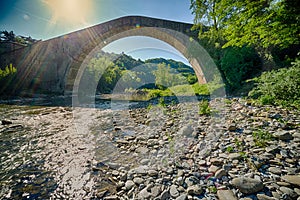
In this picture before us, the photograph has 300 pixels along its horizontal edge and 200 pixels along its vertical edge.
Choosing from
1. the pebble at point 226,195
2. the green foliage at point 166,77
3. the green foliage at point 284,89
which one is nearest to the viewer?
the pebble at point 226,195

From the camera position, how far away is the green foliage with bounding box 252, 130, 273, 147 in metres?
2.00

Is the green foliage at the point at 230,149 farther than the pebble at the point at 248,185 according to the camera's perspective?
Yes

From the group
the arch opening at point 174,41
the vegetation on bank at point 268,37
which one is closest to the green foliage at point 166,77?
the arch opening at point 174,41

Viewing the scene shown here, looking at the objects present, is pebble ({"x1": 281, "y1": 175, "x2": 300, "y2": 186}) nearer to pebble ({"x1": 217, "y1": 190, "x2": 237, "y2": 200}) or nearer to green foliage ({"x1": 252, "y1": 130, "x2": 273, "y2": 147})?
pebble ({"x1": 217, "y1": 190, "x2": 237, "y2": 200})

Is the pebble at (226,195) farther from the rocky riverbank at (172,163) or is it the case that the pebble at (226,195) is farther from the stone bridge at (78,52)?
the stone bridge at (78,52)

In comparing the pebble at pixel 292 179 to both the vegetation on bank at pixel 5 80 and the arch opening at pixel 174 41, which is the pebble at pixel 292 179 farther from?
the vegetation on bank at pixel 5 80

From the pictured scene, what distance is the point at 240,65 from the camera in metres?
7.16

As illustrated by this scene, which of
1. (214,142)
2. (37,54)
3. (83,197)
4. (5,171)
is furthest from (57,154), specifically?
(37,54)

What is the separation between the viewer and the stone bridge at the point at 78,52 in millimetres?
12805

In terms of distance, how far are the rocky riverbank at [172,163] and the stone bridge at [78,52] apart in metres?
7.81

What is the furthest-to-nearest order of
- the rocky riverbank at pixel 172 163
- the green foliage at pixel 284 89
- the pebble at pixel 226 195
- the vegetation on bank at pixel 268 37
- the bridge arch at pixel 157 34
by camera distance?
the bridge arch at pixel 157 34 → the vegetation on bank at pixel 268 37 → the green foliage at pixel 284 89 → the rocky riverbank at pixel 172 163 → the pebble at pixel 226 195

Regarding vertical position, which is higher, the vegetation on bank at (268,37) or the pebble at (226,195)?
the vegetation on bank at (268,37)

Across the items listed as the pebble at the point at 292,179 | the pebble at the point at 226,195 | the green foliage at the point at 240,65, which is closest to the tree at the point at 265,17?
the green foliage at the point at 240,65

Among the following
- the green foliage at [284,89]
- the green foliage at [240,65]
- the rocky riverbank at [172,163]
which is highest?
the green foliage at [240,65]
